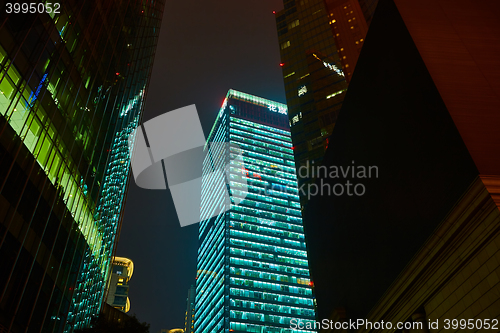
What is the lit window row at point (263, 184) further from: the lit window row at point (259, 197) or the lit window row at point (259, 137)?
the lit window row at point (259, 137)

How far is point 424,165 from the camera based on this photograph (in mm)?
19469

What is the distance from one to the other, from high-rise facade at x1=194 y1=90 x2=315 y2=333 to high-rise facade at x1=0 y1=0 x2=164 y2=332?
328ft

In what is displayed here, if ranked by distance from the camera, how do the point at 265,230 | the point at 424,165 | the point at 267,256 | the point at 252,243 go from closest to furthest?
the point at 424,165
the point at 267,256
the point at 252,243
the point at 265,230

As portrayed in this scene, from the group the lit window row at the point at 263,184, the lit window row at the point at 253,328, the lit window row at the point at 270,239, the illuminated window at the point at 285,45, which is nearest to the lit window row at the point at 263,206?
the lit window row at the point at 263,184

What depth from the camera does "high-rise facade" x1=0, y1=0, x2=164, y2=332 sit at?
78.1ft

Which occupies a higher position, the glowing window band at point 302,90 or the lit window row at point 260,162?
the lit window row at point 260,162

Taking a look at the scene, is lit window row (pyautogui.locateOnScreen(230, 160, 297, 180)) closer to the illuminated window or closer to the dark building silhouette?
the illuminated window

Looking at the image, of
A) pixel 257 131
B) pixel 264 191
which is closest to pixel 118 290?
pixel 264 191

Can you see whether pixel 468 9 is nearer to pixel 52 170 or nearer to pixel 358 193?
pixel 358 193

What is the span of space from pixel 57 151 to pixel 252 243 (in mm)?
132918

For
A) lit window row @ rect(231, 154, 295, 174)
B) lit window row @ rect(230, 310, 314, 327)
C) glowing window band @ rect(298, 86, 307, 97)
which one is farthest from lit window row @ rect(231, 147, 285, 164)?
glowing window band @ rect(298, 86, 307, 97)

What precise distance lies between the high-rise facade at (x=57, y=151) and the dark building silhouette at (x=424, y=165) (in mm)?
22393

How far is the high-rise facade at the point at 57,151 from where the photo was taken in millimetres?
23812

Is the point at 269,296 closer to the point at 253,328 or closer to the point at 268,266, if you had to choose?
the point at 268,266
